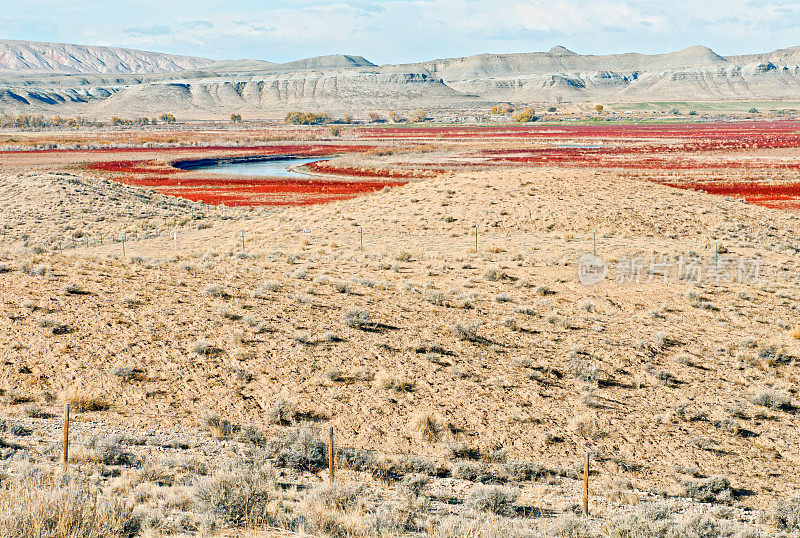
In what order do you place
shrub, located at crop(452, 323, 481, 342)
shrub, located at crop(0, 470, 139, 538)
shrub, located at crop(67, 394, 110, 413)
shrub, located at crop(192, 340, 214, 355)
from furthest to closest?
shrub, located at crop(452, 323, 481, 342)
shrub, located at crop(192, 340, 214, 355)
shrub, located at crop(67, 394, 110, 413)
shrub, located at crop(0, 470, 139, 538)

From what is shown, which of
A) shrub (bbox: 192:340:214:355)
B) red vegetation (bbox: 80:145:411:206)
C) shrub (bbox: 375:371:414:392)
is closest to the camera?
shrub (bbox: 375:371:414:392)

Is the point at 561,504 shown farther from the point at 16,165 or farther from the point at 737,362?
the point at 16,165

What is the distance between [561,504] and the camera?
939 centimetres

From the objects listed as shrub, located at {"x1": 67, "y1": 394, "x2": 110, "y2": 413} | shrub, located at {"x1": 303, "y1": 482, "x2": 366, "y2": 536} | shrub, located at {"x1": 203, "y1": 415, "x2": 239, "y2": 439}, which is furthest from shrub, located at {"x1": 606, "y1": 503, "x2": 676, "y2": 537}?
shrub, located at {"x1": 67, "y1": 394, "x2": 110, "y2": 413}

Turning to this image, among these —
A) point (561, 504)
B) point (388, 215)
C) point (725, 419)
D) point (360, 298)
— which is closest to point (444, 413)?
point (561, 504)

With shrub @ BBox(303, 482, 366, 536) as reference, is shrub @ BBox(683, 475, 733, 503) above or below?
below

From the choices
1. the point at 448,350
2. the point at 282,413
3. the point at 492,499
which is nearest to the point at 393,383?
the point at 448,350

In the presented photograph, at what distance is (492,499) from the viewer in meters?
9.02

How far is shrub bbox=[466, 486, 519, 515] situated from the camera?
8.93m

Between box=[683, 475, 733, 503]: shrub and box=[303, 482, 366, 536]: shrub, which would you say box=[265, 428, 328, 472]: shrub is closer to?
box=[303, 482, 366, 536]: shrub

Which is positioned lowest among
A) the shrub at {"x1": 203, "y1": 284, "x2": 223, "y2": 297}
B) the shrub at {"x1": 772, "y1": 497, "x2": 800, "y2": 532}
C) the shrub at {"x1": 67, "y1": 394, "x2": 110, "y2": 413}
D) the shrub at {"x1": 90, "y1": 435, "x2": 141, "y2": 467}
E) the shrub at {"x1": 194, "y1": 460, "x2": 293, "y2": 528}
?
the shrub at {"x1": 772, "y1": 497, "x2": 800, "y2": 532}

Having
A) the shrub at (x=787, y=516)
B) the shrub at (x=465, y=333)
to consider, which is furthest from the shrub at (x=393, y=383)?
the shrub at (x=787, y=516)

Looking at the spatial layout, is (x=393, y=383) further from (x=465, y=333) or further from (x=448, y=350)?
(x=465, y=333)

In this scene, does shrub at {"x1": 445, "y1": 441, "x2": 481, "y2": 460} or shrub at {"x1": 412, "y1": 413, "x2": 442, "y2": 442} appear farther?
shrub at {"x1": 412, "y1": 413, "x2": 442, "y2": 442}
